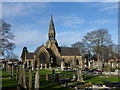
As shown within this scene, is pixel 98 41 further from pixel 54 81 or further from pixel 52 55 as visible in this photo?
pixel 54 81

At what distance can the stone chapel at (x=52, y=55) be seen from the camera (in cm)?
5291

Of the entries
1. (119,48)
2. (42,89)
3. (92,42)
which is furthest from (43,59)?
(42,89)

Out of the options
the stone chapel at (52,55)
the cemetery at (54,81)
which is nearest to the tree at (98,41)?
the stone chapel at (52,55)

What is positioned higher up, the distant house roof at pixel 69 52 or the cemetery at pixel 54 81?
the distant house roof at pixel 69 52

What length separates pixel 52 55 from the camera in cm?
5606

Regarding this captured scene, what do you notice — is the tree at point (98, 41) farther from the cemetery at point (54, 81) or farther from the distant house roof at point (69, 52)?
the cemetery at point (54, 81)

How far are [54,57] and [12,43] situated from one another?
83.1ft

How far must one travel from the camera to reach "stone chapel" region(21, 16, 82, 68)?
5291 cm

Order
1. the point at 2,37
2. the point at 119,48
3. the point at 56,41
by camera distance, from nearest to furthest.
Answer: the point at 2,37
the point at 119,48
the point at 56,41

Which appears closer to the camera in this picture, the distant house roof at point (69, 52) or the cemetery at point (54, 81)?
the cemetery at point (54, 81)

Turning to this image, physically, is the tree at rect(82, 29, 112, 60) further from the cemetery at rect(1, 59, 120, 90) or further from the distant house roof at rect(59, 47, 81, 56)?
the cemetery at rect(1, 59, 120, 90)

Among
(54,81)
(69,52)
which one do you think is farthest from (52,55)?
(54,81)

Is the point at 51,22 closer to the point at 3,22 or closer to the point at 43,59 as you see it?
the point at 43,59

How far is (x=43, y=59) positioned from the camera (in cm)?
5309
